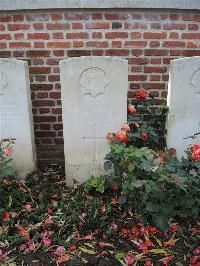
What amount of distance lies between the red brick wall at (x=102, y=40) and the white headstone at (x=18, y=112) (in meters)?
0.59

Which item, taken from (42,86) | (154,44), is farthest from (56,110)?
(154,44)

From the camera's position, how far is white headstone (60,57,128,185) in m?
3.33

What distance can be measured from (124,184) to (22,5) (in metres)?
2.20

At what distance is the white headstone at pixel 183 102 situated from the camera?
3322mm

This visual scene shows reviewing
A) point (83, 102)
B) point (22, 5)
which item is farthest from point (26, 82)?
point (22, 5)

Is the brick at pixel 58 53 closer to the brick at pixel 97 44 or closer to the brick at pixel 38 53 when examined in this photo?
the brick at pixel 38 53

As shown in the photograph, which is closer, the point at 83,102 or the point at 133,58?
the point at 83,102

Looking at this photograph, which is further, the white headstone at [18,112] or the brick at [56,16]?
the brick at [56,16]

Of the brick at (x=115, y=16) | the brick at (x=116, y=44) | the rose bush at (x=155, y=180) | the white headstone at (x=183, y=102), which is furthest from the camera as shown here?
the brick at (x=116, y=44)

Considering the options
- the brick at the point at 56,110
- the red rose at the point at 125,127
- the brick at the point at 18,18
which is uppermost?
the brick at the point at 18,18

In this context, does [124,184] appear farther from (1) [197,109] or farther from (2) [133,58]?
(2) [133,58]

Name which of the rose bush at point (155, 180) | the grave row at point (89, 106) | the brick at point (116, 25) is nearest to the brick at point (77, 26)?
the brick at point (116, 25)

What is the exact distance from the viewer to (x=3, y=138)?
3.70 metres

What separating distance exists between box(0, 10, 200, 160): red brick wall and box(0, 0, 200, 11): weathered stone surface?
10 centimetres
